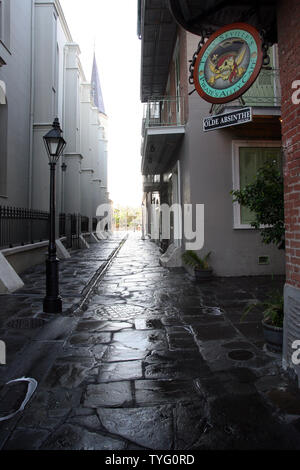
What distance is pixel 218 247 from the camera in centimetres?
826

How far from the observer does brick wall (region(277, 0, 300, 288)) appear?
2.88 m

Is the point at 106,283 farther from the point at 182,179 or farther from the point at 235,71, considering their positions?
the point at 235,71

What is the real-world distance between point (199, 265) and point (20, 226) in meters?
5.70

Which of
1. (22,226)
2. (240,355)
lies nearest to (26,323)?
(240,355)

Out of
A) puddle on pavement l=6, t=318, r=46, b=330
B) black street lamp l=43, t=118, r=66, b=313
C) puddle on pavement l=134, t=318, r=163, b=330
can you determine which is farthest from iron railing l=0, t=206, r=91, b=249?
puddle on pavement l=134, t=318, r=163, b=330

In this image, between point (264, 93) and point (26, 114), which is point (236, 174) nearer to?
point (264, 93)

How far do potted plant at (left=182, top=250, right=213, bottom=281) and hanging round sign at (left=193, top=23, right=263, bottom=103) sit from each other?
458 cm

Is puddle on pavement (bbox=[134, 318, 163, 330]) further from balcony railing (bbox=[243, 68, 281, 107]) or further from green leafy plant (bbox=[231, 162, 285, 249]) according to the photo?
balcony railing (bbox=[243, 68, 281, 107])

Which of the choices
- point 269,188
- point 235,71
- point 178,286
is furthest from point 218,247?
point 235,71

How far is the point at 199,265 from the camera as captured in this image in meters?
7.80

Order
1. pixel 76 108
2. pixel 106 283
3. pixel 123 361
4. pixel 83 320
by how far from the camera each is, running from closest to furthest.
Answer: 1. pixel 123 361
2. pixel 83 320
3. pixel 106 283
4. pixel 76 108

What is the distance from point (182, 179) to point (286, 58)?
21.6 feet

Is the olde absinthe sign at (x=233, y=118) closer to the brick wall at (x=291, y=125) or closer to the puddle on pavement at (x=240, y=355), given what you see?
the brick wall at (x=291, y=125)
